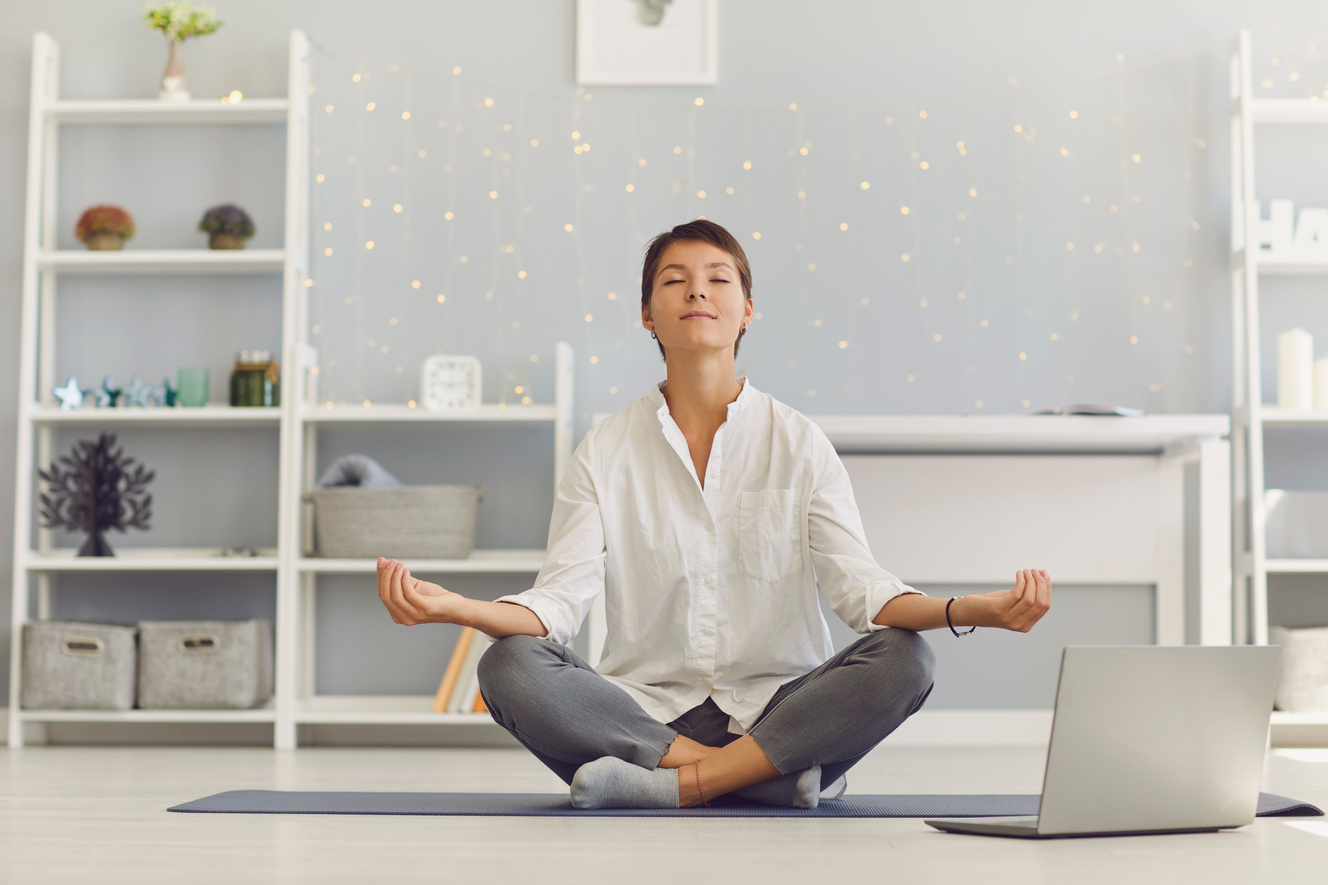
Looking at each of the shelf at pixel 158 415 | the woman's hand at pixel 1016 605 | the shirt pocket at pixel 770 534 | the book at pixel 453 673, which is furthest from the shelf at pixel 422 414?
the woman's hand at pixel 1016 605

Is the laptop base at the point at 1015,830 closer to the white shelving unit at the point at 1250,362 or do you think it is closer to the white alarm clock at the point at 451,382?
the white shelving unit at the point at 1250,362

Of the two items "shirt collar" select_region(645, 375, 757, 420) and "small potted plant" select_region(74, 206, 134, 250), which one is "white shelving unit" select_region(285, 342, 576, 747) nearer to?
"small potted plant" select_region(74, 206, 134, 250)

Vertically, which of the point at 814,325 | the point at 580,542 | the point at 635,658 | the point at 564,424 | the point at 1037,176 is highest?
the point at 1037,176

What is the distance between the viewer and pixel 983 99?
290cm

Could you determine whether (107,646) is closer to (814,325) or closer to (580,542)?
(580,542)

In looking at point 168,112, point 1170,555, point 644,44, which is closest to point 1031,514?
point 1170,555

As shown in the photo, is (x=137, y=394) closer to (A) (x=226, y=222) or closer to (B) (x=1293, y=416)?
(A) (x=226, y=222)

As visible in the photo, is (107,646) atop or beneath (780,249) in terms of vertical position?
beneath

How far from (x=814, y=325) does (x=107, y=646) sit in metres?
1.73

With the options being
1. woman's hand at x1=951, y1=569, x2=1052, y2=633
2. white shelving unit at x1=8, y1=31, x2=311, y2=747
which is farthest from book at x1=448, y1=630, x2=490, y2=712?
woman's hand at x1=951, y1=569, x2=1052, y2=633

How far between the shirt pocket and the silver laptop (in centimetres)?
46

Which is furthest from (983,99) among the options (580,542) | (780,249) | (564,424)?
(580,542)

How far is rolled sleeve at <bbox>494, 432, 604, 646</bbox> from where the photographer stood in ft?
5.08

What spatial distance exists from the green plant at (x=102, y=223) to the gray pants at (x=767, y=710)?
72.0 inches
